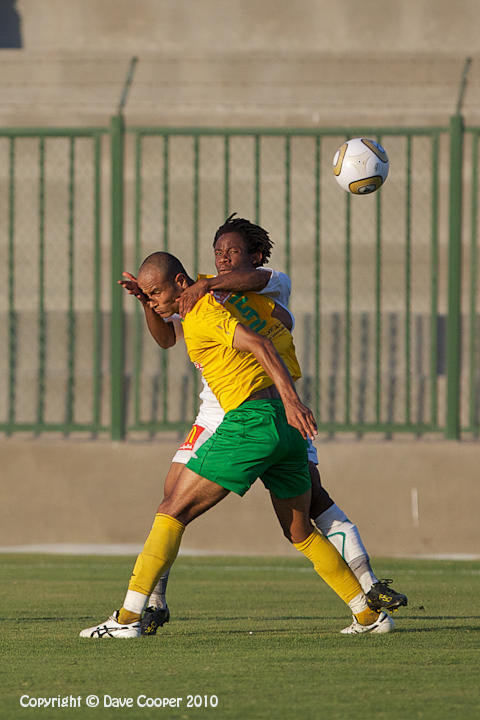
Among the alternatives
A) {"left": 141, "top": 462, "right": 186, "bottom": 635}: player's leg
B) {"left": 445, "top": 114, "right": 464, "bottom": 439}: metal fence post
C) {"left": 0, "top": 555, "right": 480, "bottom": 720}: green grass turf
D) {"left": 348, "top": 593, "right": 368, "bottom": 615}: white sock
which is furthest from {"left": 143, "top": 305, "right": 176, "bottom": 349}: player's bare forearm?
{"left": 445, "top": 114, "right": 464, "bottom": 439}: metal fence post

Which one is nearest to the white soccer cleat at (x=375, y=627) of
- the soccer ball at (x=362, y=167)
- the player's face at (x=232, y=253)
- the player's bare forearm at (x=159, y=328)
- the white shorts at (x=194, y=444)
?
the white shorts at (x=194, y=444)

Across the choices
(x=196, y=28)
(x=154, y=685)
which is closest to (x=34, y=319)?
(x=196, y=28)

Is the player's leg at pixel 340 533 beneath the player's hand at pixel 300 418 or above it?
beneath

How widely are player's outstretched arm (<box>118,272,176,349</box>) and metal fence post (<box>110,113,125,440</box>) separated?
412 cm

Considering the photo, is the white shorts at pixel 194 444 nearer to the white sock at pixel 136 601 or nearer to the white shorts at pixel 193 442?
the white shorts at pixel 193 442

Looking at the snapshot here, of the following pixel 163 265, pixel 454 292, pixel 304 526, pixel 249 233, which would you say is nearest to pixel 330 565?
pixel 304 526

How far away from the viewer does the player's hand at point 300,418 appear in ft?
16.9

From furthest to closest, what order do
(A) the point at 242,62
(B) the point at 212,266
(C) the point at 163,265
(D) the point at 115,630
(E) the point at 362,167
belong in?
(A) the point at 242,62 → (B) the point at 212,266 → (E) the point at 362,167 → (C) the point at 163,265 → (D) the point at 115,630

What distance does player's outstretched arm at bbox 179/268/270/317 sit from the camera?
18.6 ft

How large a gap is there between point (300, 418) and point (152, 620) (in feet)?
4.07

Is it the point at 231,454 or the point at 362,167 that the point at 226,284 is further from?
the point at 362,167

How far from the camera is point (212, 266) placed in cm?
1278

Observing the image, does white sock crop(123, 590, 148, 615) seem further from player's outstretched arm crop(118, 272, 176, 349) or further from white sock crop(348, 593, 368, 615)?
player's outstretched arm crop(118, 272, 176, 349)

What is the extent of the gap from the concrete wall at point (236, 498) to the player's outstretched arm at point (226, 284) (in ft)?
13.7
